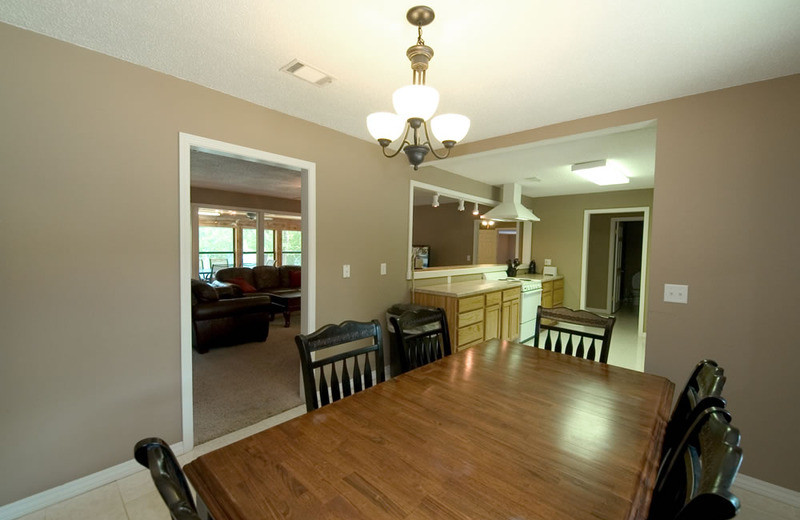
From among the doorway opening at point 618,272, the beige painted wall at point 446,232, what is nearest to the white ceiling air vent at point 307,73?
the doorway opening at point 618,272

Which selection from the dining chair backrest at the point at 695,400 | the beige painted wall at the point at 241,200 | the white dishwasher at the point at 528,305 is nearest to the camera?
the dining chair backrest at the point at 695,400

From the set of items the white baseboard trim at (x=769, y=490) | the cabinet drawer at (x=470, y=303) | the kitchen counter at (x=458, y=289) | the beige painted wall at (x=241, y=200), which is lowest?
the white baseboard trim at (x=769, y=490)

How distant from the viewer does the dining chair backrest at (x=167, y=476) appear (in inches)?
22.0

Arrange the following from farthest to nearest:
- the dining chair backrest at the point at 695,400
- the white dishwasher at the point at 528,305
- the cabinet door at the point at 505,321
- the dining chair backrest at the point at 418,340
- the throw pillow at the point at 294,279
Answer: the throw pillow at the point at 294,279
the white dishwasher at the point at 528,305
the cabinet door at the point at 505,321
the dining chair backrest at the point at 418,340
the dining chair backrest at the point at 695,400

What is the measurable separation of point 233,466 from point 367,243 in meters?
2.51

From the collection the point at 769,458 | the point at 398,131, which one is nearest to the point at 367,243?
the point at 398,131

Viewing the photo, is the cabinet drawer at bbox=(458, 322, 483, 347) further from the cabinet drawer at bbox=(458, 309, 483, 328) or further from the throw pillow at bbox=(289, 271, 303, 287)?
the throw pillow at bbox=(289, 271, 303, 287)

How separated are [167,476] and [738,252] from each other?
2.95 meters

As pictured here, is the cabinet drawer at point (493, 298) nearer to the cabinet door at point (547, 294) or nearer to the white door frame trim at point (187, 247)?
the cabinet door at point (547, 294)

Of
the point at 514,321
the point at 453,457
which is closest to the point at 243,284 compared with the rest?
the point at 514,321

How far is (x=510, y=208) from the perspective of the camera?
16.8 feet

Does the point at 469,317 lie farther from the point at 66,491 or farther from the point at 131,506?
the point at 66,491

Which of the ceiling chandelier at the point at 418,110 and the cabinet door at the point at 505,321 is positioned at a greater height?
the ceiling chandelier at the point at 418,110

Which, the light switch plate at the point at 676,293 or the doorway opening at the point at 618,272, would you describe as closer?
the light switch plate at the point at 676,293
